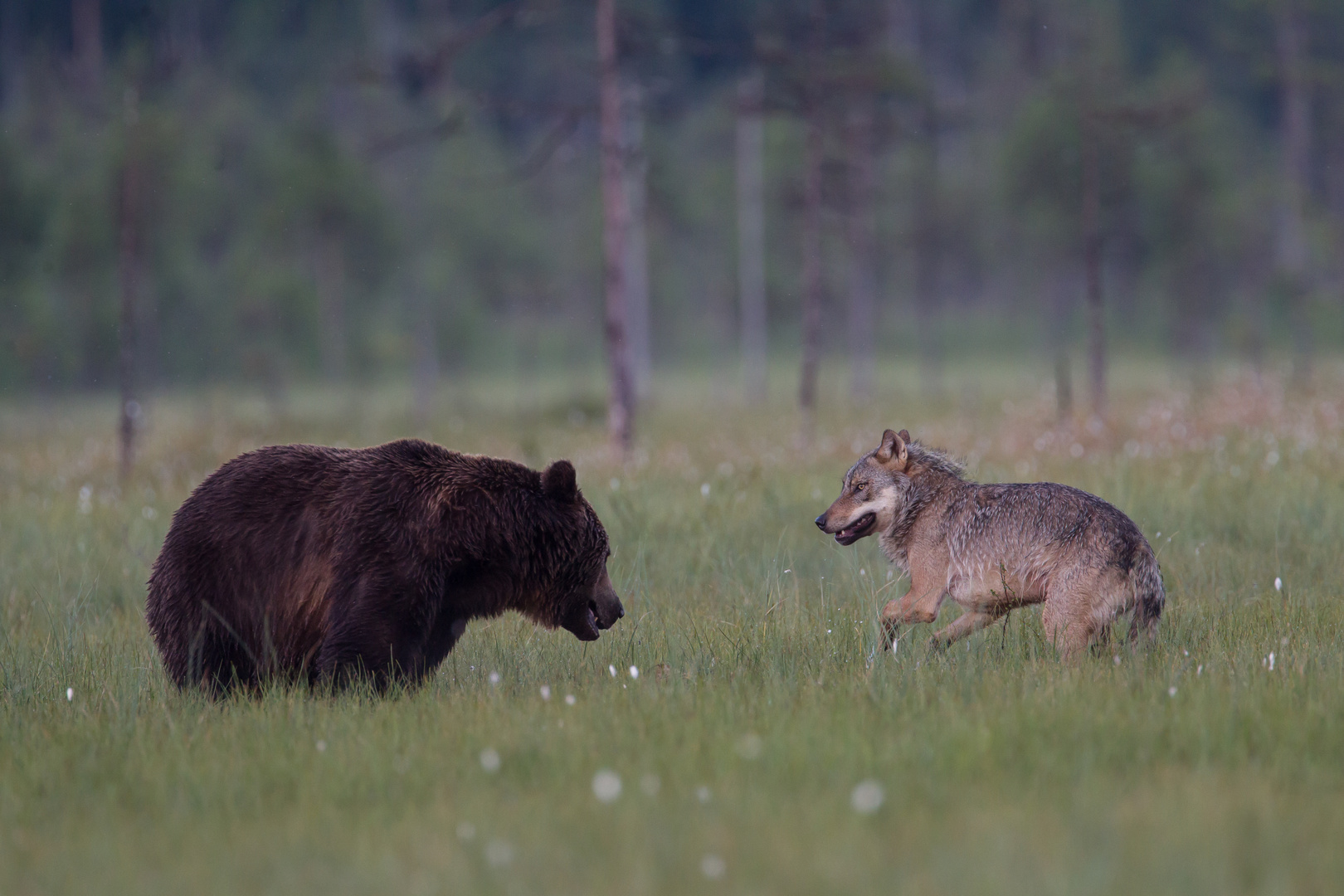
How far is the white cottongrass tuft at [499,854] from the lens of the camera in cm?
335

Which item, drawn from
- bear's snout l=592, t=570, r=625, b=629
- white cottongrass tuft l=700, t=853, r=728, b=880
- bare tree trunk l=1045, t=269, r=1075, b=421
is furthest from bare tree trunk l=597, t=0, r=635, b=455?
bare tree trunk l=1045, t=269, r=1075, b=421

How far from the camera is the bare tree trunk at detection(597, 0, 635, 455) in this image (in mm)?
16453

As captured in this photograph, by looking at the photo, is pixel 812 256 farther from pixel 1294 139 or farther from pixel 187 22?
pixel 187 22

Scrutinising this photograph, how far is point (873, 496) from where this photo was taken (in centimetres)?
709

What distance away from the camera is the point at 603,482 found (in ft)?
42.0

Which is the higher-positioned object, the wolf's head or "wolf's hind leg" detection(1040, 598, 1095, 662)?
the wolf's head

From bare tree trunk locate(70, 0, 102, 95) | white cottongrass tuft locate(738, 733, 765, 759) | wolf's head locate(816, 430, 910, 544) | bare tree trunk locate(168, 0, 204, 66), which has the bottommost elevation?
white cottongrass tuft locate(738, 733, 765, 759)

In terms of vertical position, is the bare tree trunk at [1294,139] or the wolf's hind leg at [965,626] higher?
the bare tree trunk at [1294,139]

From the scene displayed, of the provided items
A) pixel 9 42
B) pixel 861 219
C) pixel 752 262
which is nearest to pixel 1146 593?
pixel 861 219

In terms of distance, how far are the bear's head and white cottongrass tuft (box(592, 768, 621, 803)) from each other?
2283mm

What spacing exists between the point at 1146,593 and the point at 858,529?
70.2 inches

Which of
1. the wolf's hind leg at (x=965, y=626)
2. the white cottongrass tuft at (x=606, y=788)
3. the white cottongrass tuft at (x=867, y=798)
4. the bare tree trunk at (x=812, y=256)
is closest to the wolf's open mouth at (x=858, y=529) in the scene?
the wolf's hind leg at (x=965, y=626)

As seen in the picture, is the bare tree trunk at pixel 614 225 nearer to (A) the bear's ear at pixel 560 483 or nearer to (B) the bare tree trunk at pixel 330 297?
(A) the bear's ear at pixel 560 483

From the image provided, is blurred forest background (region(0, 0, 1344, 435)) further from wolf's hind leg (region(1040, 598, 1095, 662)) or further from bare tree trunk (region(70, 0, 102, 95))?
wolf's hind leg (region(1040, 598, 1095, 662))
